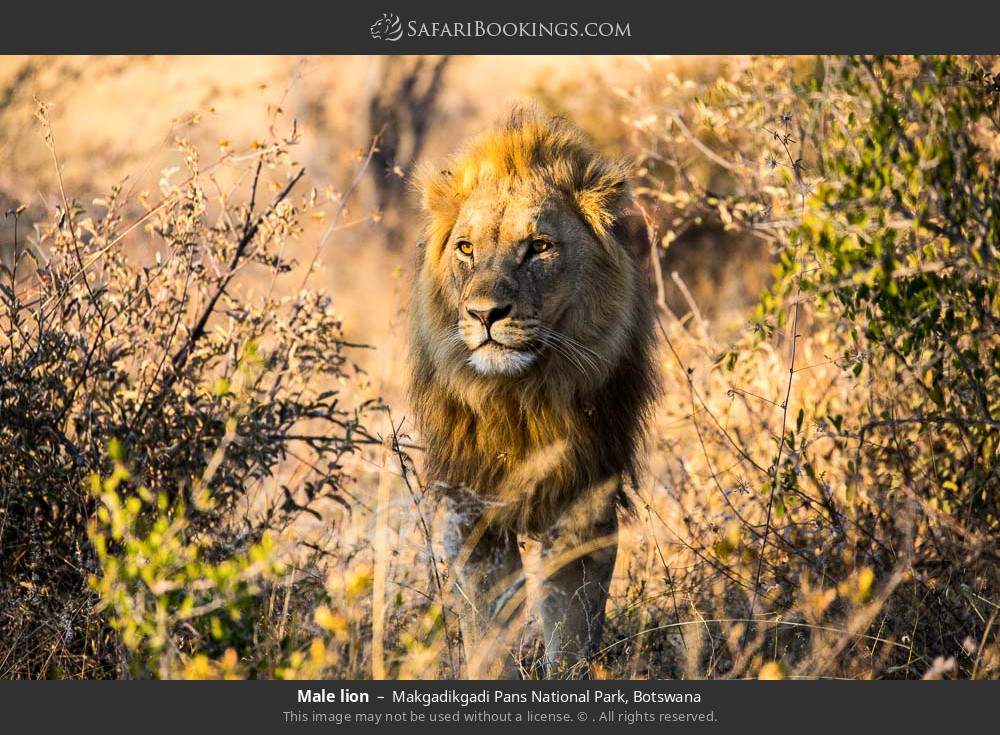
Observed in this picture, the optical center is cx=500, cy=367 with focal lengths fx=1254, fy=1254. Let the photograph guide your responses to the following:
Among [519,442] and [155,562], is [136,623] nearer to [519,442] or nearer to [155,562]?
[155,562]

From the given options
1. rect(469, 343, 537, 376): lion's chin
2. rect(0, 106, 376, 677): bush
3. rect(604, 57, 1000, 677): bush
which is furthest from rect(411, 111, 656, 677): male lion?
rect(0, 106, 376, 677): bush

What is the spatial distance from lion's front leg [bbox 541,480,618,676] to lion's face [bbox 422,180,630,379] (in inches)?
21.4

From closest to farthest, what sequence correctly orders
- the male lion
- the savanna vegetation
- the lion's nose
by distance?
the savanna vegetation < the lion's nose < the male lion

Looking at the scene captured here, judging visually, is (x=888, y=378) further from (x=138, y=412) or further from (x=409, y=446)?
(x=138, y=412)

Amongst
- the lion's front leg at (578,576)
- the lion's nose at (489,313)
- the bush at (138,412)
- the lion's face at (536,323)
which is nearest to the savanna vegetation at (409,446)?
the bush at (138,412)

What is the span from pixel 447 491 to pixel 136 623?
1421 millimetres

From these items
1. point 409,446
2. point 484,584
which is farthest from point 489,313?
point 484,584

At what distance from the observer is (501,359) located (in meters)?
4.50

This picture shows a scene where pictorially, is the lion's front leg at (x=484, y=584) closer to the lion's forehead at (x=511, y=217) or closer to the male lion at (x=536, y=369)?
the male lion at (x=536, y=369)

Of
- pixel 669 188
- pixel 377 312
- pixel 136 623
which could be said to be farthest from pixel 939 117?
pixel 377 312

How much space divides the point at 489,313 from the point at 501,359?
0.61 ft

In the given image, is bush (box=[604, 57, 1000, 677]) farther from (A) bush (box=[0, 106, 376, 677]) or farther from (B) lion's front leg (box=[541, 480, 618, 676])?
(A) bush (box=[0, 106, 376, 677])

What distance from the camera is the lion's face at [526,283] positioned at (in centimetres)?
448

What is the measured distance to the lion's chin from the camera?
4.49m
